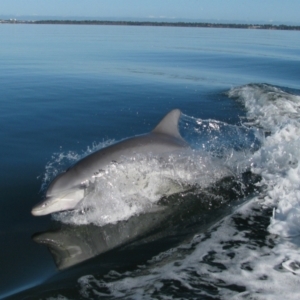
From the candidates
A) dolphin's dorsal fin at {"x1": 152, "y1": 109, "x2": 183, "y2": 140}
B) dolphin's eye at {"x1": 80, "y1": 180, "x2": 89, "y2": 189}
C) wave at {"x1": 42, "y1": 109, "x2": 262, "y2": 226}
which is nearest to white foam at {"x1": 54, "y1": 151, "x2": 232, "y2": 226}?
wave at {"x1": 42, "y1": 109, "x2": 262, "y2": 226}

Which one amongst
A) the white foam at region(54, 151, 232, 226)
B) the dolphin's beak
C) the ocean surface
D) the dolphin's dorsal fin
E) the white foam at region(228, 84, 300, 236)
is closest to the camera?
the ocean surface

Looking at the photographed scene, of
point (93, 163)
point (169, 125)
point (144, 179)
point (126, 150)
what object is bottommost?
point (144, 179)

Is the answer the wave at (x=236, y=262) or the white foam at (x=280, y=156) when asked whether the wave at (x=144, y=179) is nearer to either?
the white foam at (x=280, y=156)

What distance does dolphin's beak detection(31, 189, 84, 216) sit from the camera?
7385 millimetres

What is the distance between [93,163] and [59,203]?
3.23ft

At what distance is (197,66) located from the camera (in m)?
30.5

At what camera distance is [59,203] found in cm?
760

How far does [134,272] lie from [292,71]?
1064 inches

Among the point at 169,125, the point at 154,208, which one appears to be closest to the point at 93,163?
the point at 154,208

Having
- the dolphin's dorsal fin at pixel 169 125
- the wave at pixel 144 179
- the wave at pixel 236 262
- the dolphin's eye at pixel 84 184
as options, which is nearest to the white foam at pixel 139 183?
the wave at pixel 144 179

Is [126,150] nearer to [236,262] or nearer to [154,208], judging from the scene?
[154,208]

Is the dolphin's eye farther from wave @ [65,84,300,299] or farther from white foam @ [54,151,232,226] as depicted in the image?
wave @ [65,84,300,299]

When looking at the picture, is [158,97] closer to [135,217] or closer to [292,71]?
[135,217]

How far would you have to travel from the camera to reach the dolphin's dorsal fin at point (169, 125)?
9328mm
